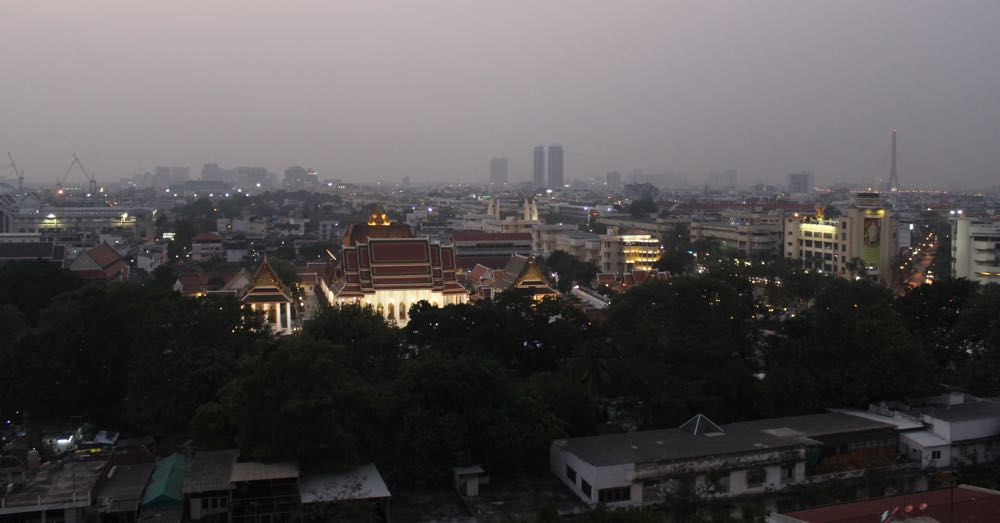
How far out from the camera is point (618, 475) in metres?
16.5

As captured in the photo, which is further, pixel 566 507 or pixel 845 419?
pixel 845 419

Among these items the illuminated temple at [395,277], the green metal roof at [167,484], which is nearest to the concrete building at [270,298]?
the illuminated temple at [395,277]

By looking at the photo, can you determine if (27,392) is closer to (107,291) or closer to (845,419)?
(107,291)

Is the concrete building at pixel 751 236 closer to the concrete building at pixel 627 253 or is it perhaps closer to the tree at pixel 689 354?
the concrete building at pixel 627 253

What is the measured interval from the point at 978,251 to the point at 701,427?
2918 cm

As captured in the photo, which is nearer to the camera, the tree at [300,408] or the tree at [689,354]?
the tree at [300,408]

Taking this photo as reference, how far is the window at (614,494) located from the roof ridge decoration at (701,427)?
261 cm

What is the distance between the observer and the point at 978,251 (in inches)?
1626

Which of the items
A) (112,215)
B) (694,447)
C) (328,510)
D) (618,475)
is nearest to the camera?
(328,510)

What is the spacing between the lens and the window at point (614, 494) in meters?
16.5

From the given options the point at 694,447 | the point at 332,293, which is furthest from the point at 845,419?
the point at 332,293

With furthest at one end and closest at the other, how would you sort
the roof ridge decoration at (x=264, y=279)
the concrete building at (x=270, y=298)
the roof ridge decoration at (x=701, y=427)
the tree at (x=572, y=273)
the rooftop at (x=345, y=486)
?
Result: the tree at (x=572, y=273), the roof ridge decoration at (x=264, y=279), the concrete building at (x=270, y=298), the roof ridge decoration at (x=701, y=427), the rooftop at (x=345, y=486)

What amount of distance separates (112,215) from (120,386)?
63.4 meters

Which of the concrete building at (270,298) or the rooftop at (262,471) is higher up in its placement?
the concrete building at (270,298)
